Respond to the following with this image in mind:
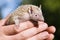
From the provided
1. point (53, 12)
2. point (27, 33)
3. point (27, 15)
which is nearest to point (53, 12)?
point (53, 12)

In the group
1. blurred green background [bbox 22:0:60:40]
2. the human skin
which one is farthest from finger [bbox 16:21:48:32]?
blurred green background [bbox 22:0:60:40]

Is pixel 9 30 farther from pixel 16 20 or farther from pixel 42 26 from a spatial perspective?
pixel 42 26

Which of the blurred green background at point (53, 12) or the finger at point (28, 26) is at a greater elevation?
the finger at point (28, 26)

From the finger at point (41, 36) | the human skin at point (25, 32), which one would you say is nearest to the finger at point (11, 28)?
the human skin at point (25, 32)

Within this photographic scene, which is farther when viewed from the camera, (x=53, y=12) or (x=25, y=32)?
(x=53, y=12)

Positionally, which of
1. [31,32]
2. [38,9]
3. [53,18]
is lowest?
[53,18]

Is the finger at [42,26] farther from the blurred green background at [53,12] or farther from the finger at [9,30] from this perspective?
the blurred green background at [53,12]

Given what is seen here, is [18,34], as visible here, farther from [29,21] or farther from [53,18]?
[53,18]

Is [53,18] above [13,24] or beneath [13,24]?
beneath

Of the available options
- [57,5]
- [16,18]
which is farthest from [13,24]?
[57,5]
